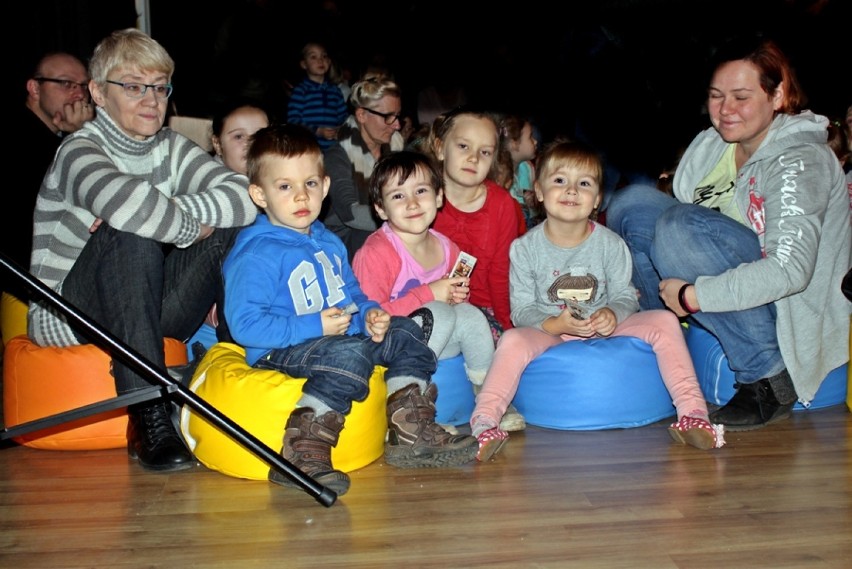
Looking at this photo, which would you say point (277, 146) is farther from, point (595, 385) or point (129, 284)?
point (595, 385)

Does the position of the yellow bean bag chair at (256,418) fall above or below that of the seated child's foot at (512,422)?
above

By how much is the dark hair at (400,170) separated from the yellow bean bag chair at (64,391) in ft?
3.09

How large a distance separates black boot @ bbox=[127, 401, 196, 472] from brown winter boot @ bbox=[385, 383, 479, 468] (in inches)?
21.7

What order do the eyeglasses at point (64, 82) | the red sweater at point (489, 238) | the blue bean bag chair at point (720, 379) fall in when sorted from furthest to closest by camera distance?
the eyeglasses at point (64, 82) < the red sweater at point (489, 238) < the blue bean bag chair at point (720, 379)

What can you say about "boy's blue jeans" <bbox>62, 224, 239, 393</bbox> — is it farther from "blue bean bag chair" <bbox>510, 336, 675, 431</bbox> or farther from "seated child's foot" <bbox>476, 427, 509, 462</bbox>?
"blue bean bag chair" <bbox>510, 336, 675, 431</bbox>

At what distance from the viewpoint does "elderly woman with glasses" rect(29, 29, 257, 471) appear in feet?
7.97

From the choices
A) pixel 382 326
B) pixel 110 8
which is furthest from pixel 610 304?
pixel 110 8

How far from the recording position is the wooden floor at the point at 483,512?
1873mm

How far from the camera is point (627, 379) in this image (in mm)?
2703

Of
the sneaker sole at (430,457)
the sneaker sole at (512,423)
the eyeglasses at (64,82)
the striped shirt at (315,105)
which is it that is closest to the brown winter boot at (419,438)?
the sneaker sole at (430,457)

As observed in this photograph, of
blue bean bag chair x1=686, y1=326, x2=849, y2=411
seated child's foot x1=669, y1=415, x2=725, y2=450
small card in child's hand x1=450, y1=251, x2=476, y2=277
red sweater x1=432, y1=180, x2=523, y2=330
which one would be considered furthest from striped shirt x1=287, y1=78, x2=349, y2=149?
seated child's foot x1=669, y1=415, x2=725, y2=450

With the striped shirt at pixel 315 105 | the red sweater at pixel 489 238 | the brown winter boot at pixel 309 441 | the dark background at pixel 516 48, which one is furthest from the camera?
the striped shirt at pixel 315 105

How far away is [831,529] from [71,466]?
1910 mm

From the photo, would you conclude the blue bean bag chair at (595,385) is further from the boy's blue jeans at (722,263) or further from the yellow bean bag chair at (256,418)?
the yellow bean bag chair at (256,418)
